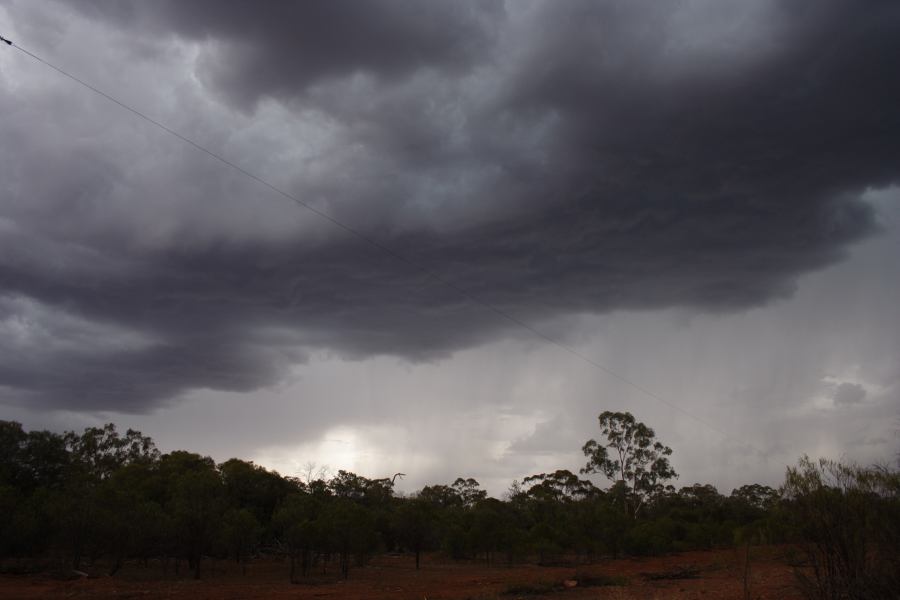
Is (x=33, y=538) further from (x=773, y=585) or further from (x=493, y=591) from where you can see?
(x=773, y=585)

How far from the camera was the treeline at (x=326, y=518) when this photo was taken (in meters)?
19.9

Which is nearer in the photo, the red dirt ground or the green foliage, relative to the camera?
the green foliage

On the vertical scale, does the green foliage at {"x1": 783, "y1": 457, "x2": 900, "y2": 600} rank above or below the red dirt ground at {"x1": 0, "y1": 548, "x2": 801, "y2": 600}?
above

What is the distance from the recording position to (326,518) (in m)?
46.1

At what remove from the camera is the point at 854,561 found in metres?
18.8

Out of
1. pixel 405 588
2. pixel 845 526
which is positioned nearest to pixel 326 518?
pixel 405 588

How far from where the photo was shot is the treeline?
19.9m

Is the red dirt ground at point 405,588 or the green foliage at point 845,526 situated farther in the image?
the red dirt ground at point 405,588

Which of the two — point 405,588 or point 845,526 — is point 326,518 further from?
point 845,526

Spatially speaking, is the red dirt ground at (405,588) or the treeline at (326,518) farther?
the red dirt ground at (405,588)

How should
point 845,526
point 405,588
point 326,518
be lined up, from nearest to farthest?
point 845,526 → point 405,588 → point 326,518

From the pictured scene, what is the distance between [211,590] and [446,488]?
80981 mm

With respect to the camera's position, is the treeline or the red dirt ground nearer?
the treeline

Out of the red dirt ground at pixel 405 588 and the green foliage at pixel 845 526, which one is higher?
the green foliage at pixel 845 526
